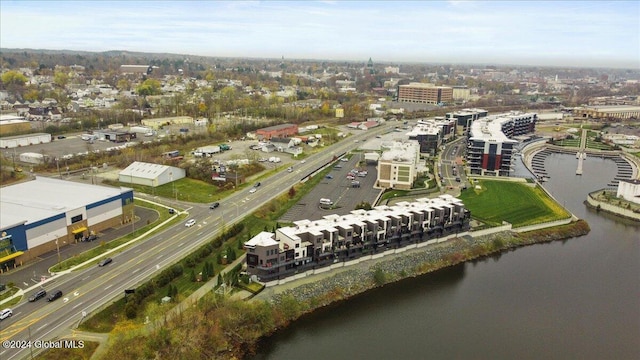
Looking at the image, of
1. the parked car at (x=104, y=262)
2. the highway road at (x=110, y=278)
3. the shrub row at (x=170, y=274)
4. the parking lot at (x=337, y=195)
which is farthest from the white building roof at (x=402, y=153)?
the parked car at (x=104, y=262)

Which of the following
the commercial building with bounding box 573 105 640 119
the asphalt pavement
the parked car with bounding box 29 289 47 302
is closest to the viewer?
the parked car with bounding box 29 289 47 302

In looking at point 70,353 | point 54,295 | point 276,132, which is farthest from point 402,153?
point 70,353

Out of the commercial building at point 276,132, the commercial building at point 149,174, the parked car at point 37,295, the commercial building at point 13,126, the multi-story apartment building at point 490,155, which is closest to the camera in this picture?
the parked car at point 37,295

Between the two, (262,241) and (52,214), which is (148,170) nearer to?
(52,214)

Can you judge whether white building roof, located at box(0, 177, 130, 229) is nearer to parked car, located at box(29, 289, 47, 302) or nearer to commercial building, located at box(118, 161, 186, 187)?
parked car, located at box(29, 289, 47, 302)

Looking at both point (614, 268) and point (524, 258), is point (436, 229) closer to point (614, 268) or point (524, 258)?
point (524, 258)

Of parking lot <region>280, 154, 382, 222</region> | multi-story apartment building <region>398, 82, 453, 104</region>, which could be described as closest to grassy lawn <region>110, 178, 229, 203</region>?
parking lot <region>280, 154, 382, 222</region>

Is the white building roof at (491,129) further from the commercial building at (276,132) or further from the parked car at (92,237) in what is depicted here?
the parked car at (92,237)
